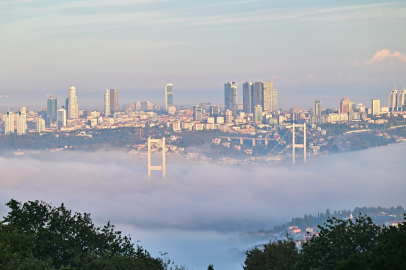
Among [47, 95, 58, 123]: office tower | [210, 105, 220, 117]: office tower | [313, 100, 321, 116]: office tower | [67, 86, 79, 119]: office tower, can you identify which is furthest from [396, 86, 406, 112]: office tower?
[47, 95, 58, 123]: office tower

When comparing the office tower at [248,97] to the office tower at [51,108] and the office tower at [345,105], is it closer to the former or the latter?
the office tower at [345,105]

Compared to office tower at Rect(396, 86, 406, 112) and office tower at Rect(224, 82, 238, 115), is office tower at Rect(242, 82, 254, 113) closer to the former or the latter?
office tower at Rect(224, 82, 238, 115)

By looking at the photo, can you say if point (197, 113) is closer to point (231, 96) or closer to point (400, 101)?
point (231, 96)

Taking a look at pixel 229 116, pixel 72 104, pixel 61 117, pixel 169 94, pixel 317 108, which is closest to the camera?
pixel 229 116

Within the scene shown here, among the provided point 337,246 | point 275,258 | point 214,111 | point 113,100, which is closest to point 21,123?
point 113,100

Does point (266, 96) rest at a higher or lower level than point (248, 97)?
higher

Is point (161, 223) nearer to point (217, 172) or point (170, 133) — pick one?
point (217, 172)

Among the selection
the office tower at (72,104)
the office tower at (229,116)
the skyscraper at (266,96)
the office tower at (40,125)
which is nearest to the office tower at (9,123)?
the office tower at (40,125)
